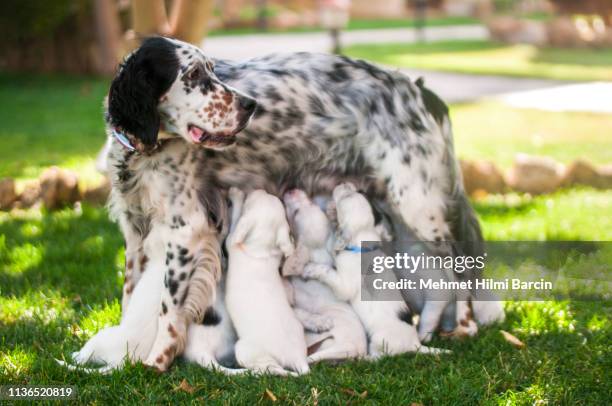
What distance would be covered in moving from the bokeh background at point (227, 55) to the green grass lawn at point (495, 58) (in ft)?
0.29

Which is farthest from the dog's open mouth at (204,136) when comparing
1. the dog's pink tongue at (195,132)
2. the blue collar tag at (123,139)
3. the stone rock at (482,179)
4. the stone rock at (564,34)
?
the stone rock at (564,34)

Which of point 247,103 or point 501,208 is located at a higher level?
point 247,103

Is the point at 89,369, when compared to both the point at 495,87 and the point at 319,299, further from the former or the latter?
the point at 495,87

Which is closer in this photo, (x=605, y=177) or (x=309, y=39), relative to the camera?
(x=605, y=177)

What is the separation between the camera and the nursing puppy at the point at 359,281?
3.99m

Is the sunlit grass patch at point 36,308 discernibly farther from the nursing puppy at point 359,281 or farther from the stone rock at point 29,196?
the stone rock at point 29,196

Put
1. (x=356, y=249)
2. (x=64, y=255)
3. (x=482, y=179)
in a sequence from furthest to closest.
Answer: (x=482, y=179), (x=64, y=255), (x=356, y=249)

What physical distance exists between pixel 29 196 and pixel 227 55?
11859 mm

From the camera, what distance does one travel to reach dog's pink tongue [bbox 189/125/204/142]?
150 inches

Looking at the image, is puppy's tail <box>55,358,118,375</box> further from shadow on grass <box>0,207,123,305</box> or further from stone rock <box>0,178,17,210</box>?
stone rock <box>0,178,17,210</box>

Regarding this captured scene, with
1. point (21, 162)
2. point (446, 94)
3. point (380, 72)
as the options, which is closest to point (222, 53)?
point (446, 94)

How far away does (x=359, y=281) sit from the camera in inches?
161

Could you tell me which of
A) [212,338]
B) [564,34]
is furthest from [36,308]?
[564,34]

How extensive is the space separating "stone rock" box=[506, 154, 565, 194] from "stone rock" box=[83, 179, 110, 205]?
11.1 feet
